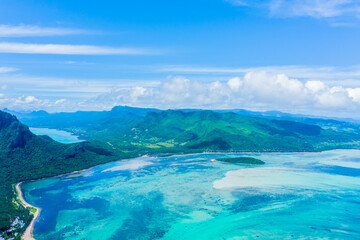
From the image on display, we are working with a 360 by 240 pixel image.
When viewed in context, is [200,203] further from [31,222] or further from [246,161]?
[246,161]

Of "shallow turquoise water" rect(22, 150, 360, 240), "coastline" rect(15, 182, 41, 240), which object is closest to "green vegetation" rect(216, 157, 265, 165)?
"shallow turquoise water" rect(22, 150, 360, 240)

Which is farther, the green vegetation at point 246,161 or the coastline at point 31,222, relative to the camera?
the green vegetation at point 246,161

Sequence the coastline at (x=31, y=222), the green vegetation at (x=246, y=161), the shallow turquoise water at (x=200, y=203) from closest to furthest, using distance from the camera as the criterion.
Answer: the coastline at (x=31, y=222)
the shallow turquoise water at (x=200, y=203)
the green vegetation at (x=246, y=161)

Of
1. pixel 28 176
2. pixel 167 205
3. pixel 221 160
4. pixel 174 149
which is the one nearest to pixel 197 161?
pixel 221 160

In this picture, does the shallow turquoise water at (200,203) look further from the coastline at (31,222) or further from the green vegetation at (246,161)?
the green vegetation at (246,161)

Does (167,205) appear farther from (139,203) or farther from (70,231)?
(70,231)

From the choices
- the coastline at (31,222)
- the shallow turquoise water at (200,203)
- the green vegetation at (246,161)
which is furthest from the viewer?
the green vegetation at (246,161)

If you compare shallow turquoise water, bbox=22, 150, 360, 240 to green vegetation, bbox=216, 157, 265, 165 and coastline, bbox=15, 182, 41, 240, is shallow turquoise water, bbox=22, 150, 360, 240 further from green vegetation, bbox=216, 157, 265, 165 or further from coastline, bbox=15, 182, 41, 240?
green vegetation, bbox=216, 157, 265, 165

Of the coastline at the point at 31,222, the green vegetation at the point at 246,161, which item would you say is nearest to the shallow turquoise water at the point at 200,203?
the coastline at the point at 31,222

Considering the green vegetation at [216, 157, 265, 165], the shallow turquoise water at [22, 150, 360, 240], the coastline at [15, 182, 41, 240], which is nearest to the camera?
the coastline at [15, 182, 41, 240]
